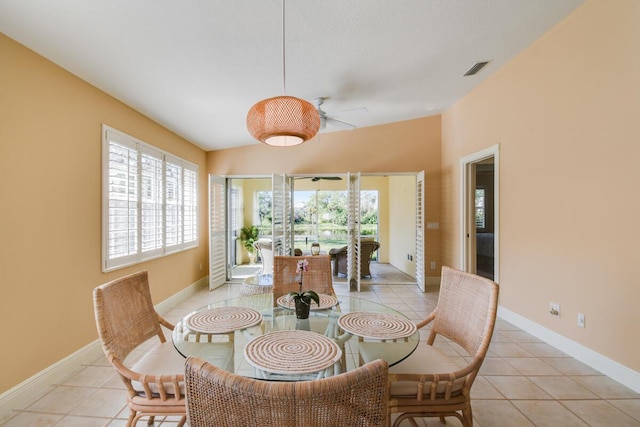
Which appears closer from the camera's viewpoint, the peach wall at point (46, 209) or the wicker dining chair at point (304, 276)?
the peach wall at point (46, 209)

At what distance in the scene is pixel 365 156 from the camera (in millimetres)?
5266

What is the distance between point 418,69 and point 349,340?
9.70ft

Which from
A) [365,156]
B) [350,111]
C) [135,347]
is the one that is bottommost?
[135,347]

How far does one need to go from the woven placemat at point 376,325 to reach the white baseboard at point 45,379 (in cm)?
226

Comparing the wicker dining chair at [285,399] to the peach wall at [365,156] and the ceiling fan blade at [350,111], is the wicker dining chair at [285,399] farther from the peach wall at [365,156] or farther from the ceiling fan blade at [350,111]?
the peach wall at [365,156]

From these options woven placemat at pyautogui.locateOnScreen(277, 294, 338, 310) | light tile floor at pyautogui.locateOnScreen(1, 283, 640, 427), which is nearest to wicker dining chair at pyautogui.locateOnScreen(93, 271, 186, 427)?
light tile floor at pyautogui.locateOnScreen(1, 283, 640, 427)

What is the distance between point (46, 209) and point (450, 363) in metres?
3.03

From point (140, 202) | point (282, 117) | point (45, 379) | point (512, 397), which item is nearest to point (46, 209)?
point (140, 202)

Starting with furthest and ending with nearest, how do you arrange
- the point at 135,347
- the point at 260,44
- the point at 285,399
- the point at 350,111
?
the point at 350,111 < the point at 260,44 < the point at 135,347 < the point at 285,399

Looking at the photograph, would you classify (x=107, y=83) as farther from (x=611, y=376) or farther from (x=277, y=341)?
(x=611, y=376)


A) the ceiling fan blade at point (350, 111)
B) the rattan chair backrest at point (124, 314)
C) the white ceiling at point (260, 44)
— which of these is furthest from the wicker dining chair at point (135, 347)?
the ceiling fan blade at point (350, 111)

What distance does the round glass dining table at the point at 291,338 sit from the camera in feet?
4.05

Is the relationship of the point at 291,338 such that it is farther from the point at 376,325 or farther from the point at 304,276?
the point at 304,276

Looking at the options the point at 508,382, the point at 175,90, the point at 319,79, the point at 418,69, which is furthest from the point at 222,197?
the point at 508,382
